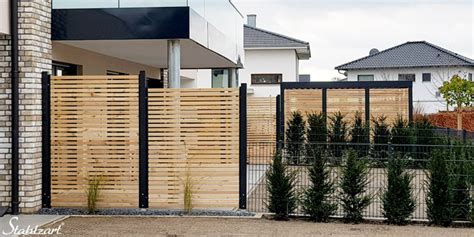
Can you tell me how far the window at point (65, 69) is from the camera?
13342 millimetres

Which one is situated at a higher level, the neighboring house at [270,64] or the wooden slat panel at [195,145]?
the neighboring house at [270,64]

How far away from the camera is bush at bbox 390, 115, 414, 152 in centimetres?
1831

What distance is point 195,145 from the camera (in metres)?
10.1

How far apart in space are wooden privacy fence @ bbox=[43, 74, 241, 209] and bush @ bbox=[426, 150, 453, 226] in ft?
9.57

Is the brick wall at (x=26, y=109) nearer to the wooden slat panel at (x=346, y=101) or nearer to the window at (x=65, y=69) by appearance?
the window at (x=65, y=69)

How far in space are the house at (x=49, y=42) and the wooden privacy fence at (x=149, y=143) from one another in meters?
0.40

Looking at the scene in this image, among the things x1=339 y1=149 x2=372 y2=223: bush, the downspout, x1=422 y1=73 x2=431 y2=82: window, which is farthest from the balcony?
x1=422 y1=73 x2=431 y2=82: window

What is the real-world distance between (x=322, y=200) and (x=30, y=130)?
4724 millimetres

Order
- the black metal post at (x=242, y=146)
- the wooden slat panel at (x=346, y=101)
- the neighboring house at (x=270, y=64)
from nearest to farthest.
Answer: the black metal post at (x=242, y=146), the wooden slat panel at (x=346, y=101), the neighboring house at (x=270, y=64)

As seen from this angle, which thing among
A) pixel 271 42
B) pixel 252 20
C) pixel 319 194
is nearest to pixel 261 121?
pixel 319 194

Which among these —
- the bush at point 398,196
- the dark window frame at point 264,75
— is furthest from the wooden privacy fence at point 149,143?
the dark window frame at point 264,75

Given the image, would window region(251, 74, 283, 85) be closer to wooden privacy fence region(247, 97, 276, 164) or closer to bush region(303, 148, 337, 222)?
wooden privacy fence region(247, 97, 276, 164)

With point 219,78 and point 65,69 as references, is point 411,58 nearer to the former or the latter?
point 219,78

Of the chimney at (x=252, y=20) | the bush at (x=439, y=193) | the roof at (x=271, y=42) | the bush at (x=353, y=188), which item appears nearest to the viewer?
the bush at (x=439, y=193)
